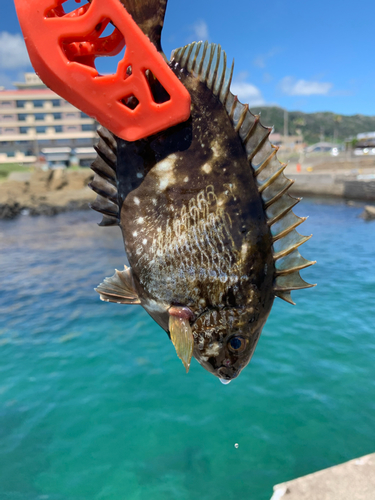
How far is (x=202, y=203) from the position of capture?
73.2 inches

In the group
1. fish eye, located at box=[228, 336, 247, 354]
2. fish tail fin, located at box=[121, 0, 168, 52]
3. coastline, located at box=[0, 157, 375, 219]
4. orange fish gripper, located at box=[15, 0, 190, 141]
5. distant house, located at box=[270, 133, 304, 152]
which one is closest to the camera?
orange fish gripper, located at box=[15, 0, 190, 141]

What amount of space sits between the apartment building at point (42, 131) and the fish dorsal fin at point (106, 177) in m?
68.6

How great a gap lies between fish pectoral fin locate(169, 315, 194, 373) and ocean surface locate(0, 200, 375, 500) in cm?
458

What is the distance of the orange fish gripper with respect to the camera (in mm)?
1505

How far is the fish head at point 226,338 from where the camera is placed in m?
2.03

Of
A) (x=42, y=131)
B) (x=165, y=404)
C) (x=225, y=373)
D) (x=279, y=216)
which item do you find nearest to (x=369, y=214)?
(x=165, y=404)

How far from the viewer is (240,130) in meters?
1.83

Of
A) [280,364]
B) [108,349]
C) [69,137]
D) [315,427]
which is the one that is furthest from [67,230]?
[69,137]

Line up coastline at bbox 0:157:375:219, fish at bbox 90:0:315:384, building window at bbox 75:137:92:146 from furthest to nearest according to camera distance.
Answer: building window at bbox 75:137:92:146
coastline at bbox 0:157:375:219
fish at bbox 90:0:315:384

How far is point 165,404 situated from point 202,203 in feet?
20.7

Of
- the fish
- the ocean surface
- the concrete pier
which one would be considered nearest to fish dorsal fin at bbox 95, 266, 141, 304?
the fish

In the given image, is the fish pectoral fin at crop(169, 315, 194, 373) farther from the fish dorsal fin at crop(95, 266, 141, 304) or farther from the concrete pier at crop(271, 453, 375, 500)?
the concrete pier at crop(271, 453, 375, 500)

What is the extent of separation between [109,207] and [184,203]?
46 cm

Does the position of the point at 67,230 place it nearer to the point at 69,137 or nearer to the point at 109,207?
the point at 109,207
